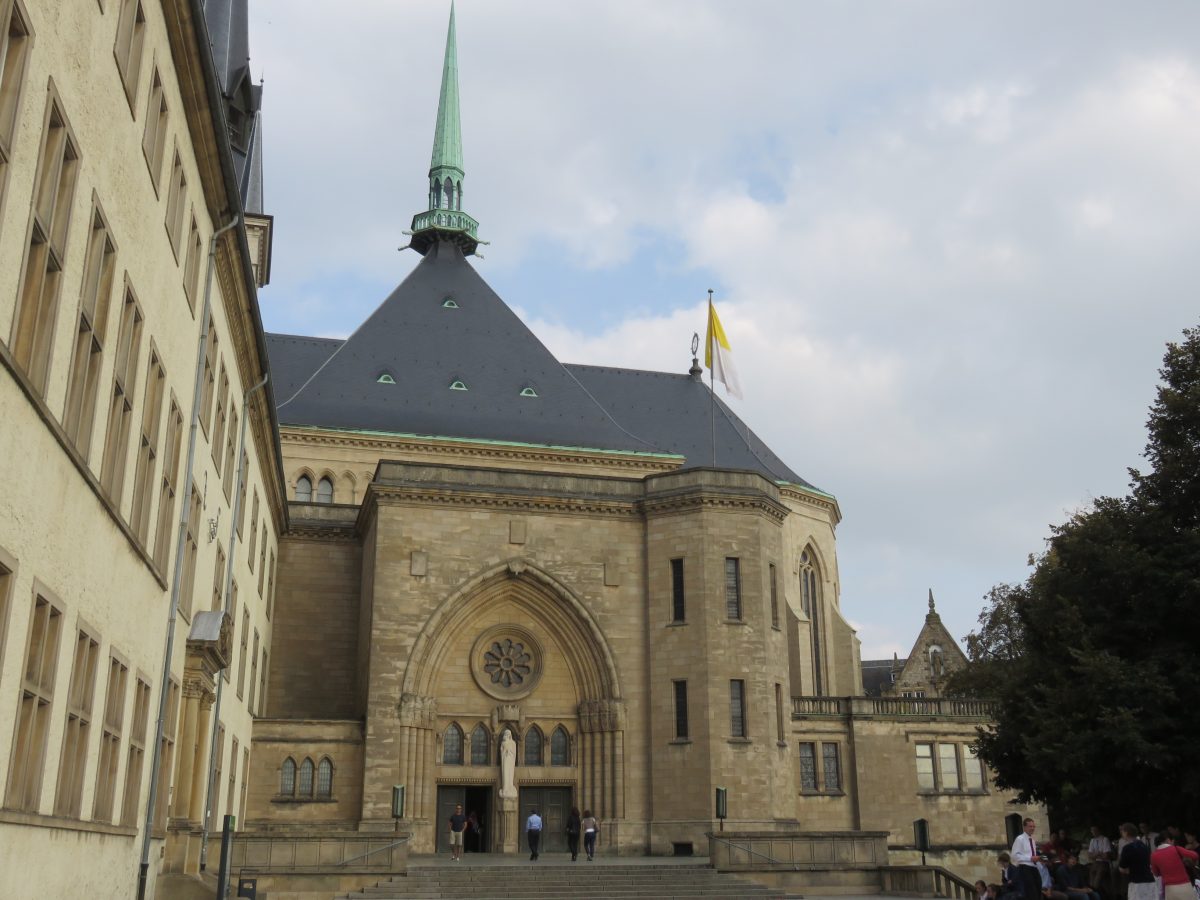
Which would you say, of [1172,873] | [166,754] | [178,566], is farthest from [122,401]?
[1172,873]

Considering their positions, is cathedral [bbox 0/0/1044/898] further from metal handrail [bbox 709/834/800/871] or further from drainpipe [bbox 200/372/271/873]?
metal handrail [bbox 709/834/800/871]

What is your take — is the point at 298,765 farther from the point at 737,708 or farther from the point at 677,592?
the point at 737,708

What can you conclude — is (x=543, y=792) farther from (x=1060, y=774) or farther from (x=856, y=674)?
(x=856, y=674)

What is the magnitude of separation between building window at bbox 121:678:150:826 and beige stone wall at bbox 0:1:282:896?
21 cm

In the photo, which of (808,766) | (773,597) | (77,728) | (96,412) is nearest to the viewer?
(96,412)

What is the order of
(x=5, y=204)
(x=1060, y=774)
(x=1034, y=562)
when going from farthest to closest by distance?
1. (x=1034, y=562)
2. (x=1060, y=774)
3. (x=5, y=204)

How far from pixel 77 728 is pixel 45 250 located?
4.93 m

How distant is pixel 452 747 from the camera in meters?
33.9

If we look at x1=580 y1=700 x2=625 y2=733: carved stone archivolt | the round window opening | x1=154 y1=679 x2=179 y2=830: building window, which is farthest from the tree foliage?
x1=154 y1=679 x2=179 y2=830: building window

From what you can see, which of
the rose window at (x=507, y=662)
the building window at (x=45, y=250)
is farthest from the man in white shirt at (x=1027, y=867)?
the rose window at (x=507, y=662)

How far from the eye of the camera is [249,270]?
2130cm

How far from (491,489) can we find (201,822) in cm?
1524

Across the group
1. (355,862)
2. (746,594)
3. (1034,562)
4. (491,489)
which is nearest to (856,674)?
(1034,562)

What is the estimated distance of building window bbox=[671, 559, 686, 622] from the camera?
34.5 meters
